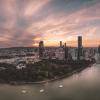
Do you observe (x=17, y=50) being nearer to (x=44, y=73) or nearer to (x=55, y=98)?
(x=44, y=73)

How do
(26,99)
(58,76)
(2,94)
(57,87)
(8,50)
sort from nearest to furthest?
(26,99) < (2,94) < (57,87) < (58,76) < (8,50)

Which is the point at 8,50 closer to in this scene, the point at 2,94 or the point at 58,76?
the point at 58,76

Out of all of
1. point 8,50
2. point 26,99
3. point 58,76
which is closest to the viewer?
point 26,99

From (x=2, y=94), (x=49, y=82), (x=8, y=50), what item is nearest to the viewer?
(x=2, y=94)

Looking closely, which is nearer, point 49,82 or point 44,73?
point 49,82

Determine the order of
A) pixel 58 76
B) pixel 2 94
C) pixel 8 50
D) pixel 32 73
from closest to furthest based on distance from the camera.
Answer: pixel 2 94
pixel 32 73
pixel 58 76
pixel 8 50

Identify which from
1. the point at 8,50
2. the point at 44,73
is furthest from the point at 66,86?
the point at 8,50

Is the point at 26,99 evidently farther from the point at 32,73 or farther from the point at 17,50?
the point at 17,50

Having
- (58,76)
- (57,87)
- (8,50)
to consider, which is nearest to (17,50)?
(8,50)

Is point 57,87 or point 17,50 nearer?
point 57,87
